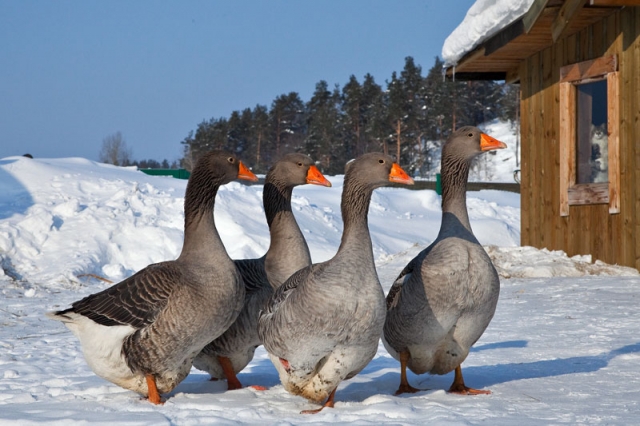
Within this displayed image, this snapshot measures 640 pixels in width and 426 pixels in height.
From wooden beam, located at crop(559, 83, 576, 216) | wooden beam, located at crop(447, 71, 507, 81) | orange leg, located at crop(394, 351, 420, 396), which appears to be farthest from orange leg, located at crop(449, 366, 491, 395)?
wooden beam, located at crop(447, 71, 507, 81)

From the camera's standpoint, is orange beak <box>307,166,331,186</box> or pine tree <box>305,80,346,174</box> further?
pine tree <box>305,80,346,174</box>

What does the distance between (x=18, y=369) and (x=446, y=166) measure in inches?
154

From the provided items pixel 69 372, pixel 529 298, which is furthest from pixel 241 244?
pixel 69 372

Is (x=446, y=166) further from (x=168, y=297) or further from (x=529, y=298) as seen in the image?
(x=529, y=298)

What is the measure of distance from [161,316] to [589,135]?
8.99 metres

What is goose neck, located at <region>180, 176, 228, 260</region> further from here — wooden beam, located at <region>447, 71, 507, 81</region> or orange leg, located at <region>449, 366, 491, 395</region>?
wooden beam, located at <region>447, 71, 507, 81</region>

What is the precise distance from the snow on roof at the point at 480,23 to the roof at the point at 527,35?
0.14 m

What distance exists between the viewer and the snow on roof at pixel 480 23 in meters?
11.4

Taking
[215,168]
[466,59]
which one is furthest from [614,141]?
[215,168]

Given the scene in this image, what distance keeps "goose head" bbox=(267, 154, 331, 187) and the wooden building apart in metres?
5.35

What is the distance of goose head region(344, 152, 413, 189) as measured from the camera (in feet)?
16.5

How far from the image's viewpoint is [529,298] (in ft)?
32.2

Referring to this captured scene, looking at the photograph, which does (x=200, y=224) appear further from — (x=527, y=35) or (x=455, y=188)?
(x=527, y=35)

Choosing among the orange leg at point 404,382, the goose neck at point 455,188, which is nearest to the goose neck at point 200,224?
Answer: the orange leg at point 404,382
